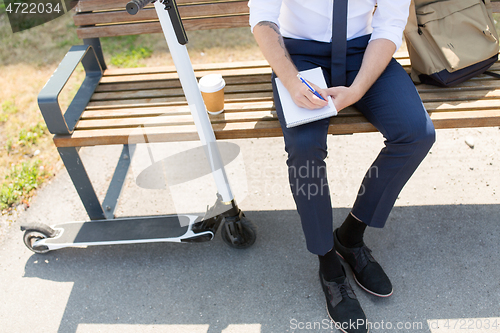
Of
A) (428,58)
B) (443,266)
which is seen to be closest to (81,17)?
(428,58)

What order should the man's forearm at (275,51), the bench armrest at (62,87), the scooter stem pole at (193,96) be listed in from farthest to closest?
the bench armrest at (62,87)
the man's forearm at (275,51)
the scooter stem pole at (193,96)

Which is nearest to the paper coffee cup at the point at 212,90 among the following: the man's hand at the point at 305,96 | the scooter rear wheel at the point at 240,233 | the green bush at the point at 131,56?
the man's hand at the point at 305,96

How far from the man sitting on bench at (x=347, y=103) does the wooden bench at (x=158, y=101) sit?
0.64ft

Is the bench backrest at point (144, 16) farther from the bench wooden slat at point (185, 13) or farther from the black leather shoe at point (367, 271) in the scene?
the black leather shoe at point (367, 271)

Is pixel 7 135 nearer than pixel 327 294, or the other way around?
pixel 327 294

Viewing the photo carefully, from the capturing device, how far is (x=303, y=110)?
166cm

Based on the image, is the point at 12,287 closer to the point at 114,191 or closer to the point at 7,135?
the point at 114,191

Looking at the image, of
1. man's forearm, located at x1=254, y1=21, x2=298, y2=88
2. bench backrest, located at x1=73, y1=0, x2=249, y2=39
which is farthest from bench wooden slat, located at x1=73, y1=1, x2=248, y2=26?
man's forearm, located at x1=254, y1=21, x2=298, y2=88

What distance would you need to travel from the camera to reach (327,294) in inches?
72.5

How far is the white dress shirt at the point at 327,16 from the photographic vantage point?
1762mm

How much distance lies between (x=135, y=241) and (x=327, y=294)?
1.05 m

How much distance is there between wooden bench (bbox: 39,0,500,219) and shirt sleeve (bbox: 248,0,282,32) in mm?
449

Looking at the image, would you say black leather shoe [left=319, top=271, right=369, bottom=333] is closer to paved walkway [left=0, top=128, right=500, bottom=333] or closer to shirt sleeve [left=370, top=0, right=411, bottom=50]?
paved walkway [left=0, top=128, right=500, bottom=333]

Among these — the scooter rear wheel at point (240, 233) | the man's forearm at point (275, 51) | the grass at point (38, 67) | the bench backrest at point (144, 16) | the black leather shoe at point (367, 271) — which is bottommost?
the black leather shoe at point (367, 271)
